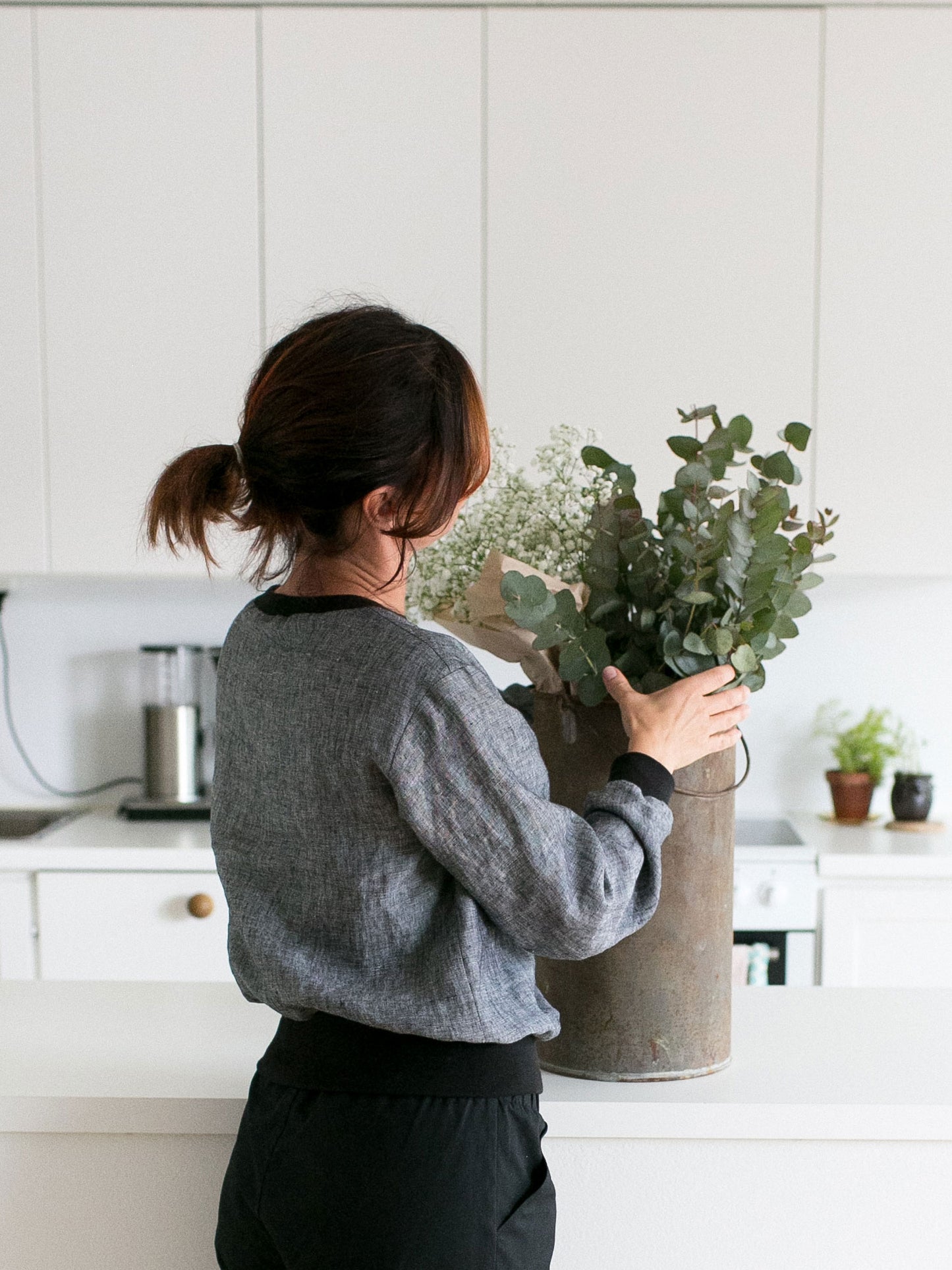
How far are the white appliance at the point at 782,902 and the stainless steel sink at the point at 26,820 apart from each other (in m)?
1.35

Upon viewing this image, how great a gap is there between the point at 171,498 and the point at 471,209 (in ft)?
5.63

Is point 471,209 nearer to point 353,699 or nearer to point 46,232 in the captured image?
point 46,232

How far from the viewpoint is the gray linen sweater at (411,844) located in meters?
0.79

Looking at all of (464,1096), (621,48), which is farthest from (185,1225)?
(621,48)

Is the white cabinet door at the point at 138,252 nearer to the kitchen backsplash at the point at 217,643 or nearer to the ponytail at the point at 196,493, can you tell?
the kitchen backsplash at the point at 217,643

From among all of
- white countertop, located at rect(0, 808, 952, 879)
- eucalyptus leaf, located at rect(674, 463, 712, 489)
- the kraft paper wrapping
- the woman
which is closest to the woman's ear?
the woman

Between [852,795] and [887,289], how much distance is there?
40.4 inches

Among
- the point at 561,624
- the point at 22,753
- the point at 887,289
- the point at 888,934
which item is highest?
the point at 887,289

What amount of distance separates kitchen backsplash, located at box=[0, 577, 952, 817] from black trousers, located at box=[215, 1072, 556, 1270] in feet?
6.42

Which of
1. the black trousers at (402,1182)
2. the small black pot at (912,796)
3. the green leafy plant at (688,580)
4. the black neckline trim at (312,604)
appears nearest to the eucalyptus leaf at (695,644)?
the green leafy plant at (688,580)

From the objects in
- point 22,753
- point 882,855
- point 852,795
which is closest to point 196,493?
point 882,855

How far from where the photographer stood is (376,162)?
243 centimetres

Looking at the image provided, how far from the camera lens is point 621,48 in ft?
7.86

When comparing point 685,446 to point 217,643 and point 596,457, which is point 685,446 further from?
point 217,643
